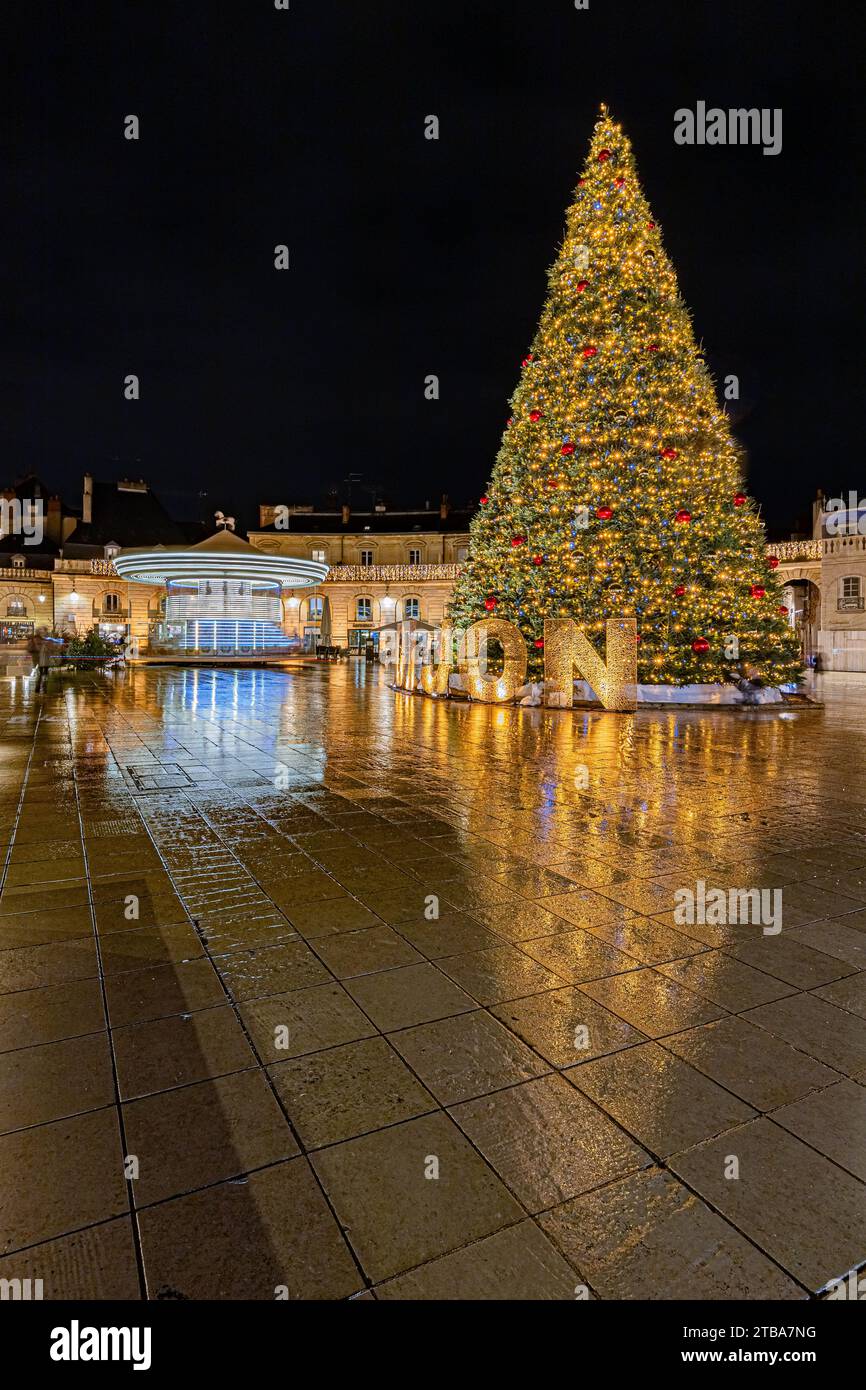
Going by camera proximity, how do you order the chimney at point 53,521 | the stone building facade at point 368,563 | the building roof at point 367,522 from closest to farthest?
the stone building facade at point 368,563
the chimney at point 53,521
the building roof at point 367,522

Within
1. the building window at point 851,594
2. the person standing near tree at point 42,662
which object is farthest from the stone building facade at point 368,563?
the person standing near tree at point 42,662

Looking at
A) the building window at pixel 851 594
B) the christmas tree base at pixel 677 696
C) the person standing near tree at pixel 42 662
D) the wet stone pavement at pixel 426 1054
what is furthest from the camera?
the building window at pixel 851 594

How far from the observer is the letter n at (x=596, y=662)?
15.7m

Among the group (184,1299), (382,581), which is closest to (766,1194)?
(184,1299)

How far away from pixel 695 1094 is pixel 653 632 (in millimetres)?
15693

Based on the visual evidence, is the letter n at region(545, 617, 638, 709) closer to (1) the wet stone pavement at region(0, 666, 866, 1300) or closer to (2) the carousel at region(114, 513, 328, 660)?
(1) the wet stone pavement at region(0, 666, 866, 1300)

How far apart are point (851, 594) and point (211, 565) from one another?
35.8 m

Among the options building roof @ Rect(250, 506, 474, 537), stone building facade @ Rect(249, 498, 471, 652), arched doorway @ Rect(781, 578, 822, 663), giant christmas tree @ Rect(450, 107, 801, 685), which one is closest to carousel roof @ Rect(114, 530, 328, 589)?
stone building facade @ Rect(249, 498, 471, 652)

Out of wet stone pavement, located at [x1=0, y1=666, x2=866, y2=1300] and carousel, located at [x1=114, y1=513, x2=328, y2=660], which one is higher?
carousel, located at [x1=114, y1=513, x2=328, y2=660]

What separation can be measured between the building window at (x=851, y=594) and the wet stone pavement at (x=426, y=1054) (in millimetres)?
40117

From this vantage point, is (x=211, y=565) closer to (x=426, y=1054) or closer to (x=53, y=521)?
(x=53, y=521)

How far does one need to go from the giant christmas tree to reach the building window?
2756 centimetres

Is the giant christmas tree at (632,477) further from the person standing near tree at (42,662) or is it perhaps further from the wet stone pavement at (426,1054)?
the person standing near tree at (42,662)

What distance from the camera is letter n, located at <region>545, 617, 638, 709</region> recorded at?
1567 cm
